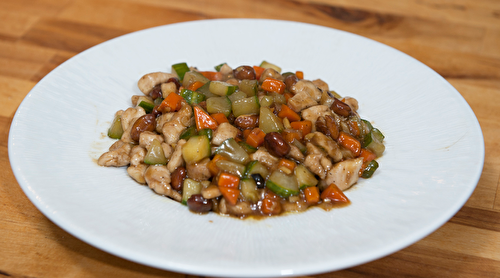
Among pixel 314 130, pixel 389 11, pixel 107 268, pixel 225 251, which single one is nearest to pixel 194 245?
pixel 225 251

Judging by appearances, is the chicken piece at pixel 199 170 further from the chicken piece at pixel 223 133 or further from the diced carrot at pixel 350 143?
the diced carrot at pixel 350 143

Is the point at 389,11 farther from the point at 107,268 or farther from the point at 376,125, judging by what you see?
the point at 107,268

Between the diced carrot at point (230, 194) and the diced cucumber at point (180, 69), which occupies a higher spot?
the diced cucumber at point (180, 69)

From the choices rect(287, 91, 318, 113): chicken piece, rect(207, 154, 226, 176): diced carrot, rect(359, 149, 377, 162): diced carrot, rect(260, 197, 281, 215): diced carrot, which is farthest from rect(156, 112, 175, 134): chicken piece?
rect(359, 149, 377, 162): diced carrot

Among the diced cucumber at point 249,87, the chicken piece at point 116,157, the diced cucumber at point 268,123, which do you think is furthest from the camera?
the diced cucumber at point 249,87

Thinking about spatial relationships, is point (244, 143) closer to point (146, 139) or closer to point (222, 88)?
point (222, 88)

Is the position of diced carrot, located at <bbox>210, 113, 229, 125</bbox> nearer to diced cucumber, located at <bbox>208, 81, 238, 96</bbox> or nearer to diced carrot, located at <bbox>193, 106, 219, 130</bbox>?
diced carrot, located at <bbox>193, 106, 219, 130</bbox>

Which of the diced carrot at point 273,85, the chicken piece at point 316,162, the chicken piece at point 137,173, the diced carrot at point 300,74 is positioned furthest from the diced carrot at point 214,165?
the diced carrot at point 300,74
